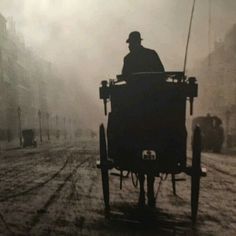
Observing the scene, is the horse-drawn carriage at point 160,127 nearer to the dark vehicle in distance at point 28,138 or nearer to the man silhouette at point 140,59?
the man silhouette at point 140,59

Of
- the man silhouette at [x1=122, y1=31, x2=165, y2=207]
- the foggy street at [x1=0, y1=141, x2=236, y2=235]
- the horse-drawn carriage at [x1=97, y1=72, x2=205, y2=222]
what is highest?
the man silhouette at [x1=122, y1=31, x2=165, y2=207]

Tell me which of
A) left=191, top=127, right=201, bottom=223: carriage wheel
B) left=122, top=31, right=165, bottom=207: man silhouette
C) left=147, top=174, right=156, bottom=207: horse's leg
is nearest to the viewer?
left=191, top=127, right=201, bottom=223: carriage wheel

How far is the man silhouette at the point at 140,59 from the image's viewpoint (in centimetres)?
730

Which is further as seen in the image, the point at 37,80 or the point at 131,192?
the point at 37,80

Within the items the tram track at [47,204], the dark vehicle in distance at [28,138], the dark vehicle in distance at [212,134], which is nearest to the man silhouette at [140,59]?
the tram track at [47,204]

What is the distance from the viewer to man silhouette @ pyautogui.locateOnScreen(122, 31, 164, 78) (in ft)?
24.0

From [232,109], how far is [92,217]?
40239mm

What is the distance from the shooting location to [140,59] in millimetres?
7348

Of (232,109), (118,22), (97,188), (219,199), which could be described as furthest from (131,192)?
(118,22)

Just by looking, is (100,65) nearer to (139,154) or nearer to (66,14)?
(66,14)

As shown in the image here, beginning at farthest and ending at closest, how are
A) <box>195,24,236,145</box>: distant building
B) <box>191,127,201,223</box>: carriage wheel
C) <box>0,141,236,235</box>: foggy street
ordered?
<box>195,24,236,145</box>: distant building → <box>191,127,201,223</box>: carriage wheel → <box>0,141,236,235</box>: foggy street

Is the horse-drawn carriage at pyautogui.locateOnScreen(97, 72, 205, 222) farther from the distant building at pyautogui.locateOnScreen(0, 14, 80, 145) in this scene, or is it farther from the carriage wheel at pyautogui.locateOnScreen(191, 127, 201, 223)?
the distant building at pyautogui.locateOnScreen(0, 14, 80, 145)

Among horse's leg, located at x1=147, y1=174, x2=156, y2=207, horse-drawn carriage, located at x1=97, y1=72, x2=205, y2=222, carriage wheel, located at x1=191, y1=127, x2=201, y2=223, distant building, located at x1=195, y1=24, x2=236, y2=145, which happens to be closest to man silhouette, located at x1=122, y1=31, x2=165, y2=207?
horse's leg, located at x1=147, y1=174, x2=156, y2=207

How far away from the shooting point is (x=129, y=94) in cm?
667
